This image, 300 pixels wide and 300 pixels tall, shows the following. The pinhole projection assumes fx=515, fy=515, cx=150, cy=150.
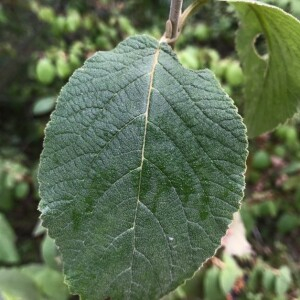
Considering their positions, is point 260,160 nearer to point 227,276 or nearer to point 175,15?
point 227,276

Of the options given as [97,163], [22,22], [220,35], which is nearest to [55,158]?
[97,163]

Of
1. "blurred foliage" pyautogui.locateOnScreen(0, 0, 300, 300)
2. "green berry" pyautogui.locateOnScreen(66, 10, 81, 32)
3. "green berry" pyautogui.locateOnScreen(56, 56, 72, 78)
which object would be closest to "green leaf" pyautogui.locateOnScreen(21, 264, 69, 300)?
"blurred foliage" pyautogui.locateOnScreen(0, 0, 300, 300)

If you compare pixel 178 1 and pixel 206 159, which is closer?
pixel 206 159

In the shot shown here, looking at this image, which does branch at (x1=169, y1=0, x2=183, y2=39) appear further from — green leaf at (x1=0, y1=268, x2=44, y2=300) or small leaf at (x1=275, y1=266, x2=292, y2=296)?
small leaf at (x1=275, y1=266, x2=292, y2=296)

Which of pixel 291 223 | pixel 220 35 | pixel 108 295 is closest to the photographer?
pixel 108 295

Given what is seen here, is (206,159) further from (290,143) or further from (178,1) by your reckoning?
(290,143)

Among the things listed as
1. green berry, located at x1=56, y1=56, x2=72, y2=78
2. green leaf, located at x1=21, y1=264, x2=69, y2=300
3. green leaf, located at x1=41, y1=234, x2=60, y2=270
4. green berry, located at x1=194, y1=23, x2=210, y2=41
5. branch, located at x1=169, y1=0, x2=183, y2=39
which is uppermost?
green berry, located at x1=194, y1=23, x2=210, y2=41
